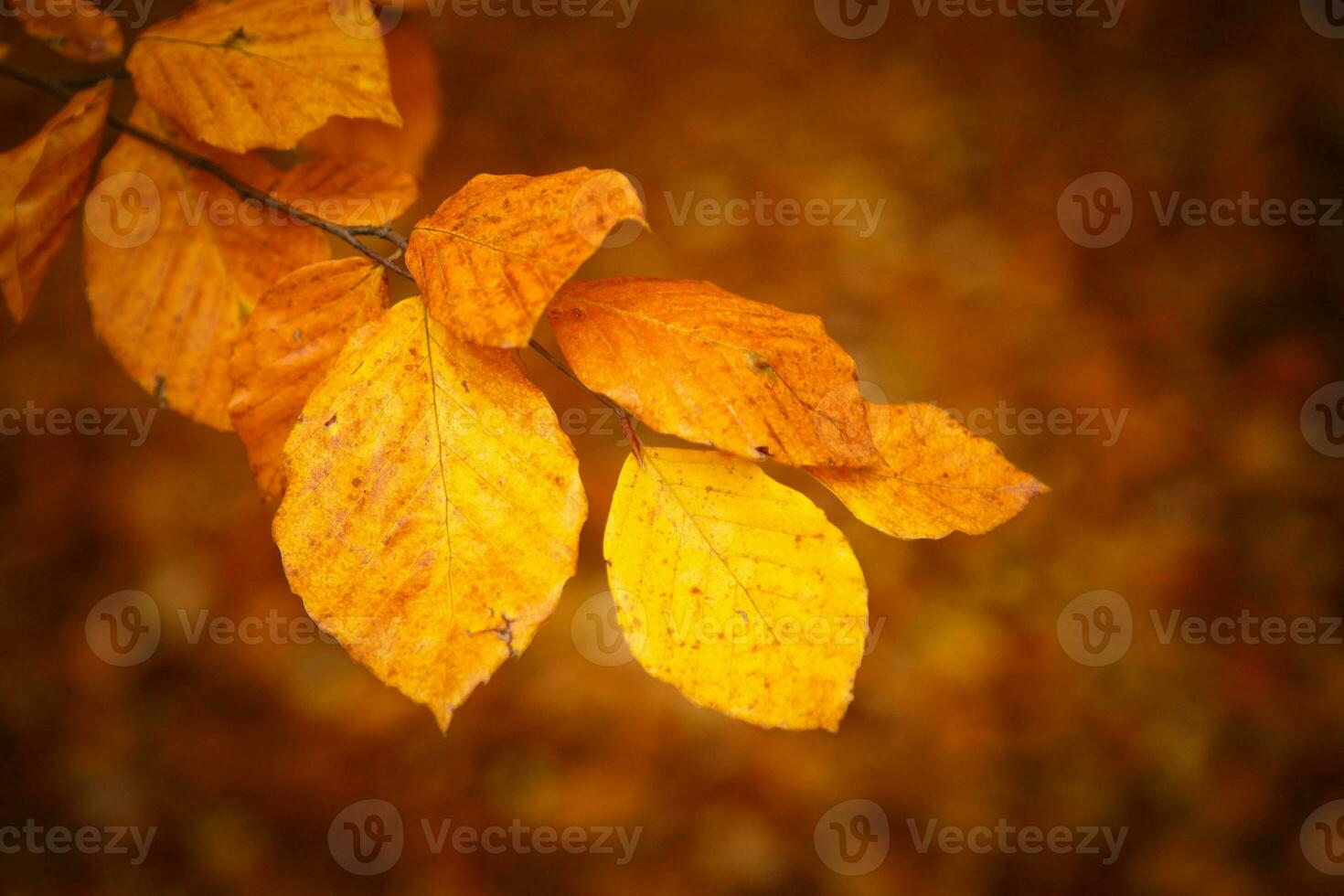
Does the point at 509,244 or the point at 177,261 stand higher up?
the point at 509,244

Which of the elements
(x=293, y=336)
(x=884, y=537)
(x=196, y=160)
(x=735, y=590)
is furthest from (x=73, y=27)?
(x=884, y=537)

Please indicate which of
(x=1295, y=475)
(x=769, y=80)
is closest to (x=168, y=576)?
(x=769, y=80)

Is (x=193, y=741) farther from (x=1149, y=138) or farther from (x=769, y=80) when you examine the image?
(x=1149, y=138)

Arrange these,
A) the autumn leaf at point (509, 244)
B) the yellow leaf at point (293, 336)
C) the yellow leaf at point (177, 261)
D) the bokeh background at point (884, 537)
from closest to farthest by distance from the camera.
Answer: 1. the autumn leaf at point (509, 244)
2. the yellow leaf at point (293, 336)
3. the yellow leaf at point (177, 261)
4. the bokeh background at point (884, 537)

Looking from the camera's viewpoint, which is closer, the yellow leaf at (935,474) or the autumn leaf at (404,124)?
the yellow leaf at (935,474)

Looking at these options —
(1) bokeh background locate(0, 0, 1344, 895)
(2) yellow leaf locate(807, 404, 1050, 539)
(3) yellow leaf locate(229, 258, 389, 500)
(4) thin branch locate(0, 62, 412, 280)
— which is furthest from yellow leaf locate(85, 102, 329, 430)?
(1) bokeh background locate(0, 0, 1344, 895)

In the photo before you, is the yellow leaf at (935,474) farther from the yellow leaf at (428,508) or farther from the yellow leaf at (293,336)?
the yellow leaf at (293,336)

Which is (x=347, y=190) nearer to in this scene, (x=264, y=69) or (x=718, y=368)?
(x=264, y=69)

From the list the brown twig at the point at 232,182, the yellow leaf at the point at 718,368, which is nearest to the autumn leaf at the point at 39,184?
the brown twig at the point at 232,182
